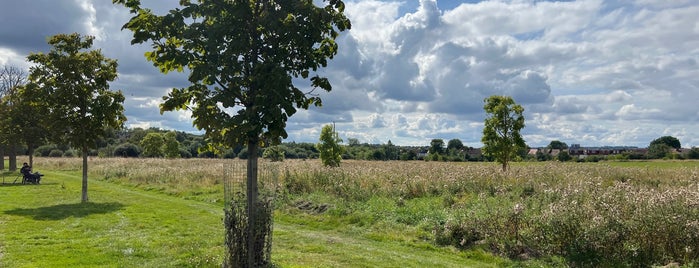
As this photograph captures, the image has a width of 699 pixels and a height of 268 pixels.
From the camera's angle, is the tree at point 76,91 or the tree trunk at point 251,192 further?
the tree at point 76,91

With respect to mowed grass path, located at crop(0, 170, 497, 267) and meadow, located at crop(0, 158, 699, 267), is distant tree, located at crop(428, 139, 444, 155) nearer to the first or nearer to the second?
meadow, located at crop(0, 158, 699, 267)

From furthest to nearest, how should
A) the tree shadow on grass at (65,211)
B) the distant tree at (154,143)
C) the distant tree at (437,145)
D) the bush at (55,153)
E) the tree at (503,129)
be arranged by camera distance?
the distant tree at (437,145)
the bush at (55,153)
the distant tree at (154,143)
the tree at (503,129)
the tree shadow on grass at (65,211)

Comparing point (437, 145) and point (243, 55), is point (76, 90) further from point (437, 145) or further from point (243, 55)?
point (437, 145)

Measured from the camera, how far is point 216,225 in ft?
45.5

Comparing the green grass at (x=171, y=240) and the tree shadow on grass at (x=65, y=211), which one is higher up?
the tree shadow on grass at (x=65, y=211)

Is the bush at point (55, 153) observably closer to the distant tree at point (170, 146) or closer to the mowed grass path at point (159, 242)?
the distant tree at point (170, 146)

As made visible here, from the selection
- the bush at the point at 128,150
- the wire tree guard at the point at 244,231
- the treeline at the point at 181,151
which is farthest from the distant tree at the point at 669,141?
the wire tree guard at the point at 244,231

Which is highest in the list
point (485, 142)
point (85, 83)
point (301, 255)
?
point (85, 83)

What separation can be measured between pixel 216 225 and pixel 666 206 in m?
11.3

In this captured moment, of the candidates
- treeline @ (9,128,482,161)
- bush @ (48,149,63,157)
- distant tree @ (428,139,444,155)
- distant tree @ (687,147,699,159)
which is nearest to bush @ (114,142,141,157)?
treeline @ (9,128,482,161)

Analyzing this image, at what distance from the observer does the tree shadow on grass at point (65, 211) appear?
14.6 m

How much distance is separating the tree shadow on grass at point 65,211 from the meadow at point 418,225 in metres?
0.03

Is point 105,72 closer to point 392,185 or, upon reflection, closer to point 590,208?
point 392,185

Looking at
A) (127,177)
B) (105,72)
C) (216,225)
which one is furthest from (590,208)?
(127,177)
